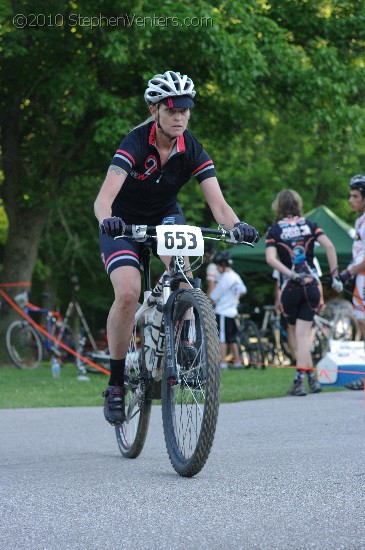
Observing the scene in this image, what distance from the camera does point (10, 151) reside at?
20.5 metres

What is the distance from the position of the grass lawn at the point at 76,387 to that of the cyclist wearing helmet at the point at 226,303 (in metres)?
1.07

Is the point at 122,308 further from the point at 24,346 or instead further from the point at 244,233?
the point at 24,346

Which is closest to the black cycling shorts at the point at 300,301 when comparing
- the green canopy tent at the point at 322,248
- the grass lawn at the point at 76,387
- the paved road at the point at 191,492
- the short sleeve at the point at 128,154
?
the grass lawn at the point at 76,387

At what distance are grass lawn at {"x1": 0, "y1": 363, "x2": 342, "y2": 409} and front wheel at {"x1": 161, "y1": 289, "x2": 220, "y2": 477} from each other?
543 centimetres

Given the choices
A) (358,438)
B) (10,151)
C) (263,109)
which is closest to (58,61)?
(10,151)

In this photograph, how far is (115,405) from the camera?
6539mm

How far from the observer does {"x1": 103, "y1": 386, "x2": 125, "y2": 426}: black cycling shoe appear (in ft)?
21.3

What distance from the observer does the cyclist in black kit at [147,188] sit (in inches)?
242

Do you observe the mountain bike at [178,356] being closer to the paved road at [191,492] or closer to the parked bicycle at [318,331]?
the paved road at [191,492]

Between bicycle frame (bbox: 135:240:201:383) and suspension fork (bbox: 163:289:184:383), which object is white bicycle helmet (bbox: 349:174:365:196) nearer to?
bicycle frame (bbox: 135:240:201:383)

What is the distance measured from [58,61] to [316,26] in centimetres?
488

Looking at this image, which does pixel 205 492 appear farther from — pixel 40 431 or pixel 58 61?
pixel 58 61

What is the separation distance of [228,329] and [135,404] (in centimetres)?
1273

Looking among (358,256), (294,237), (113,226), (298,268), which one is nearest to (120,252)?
(113,226)
